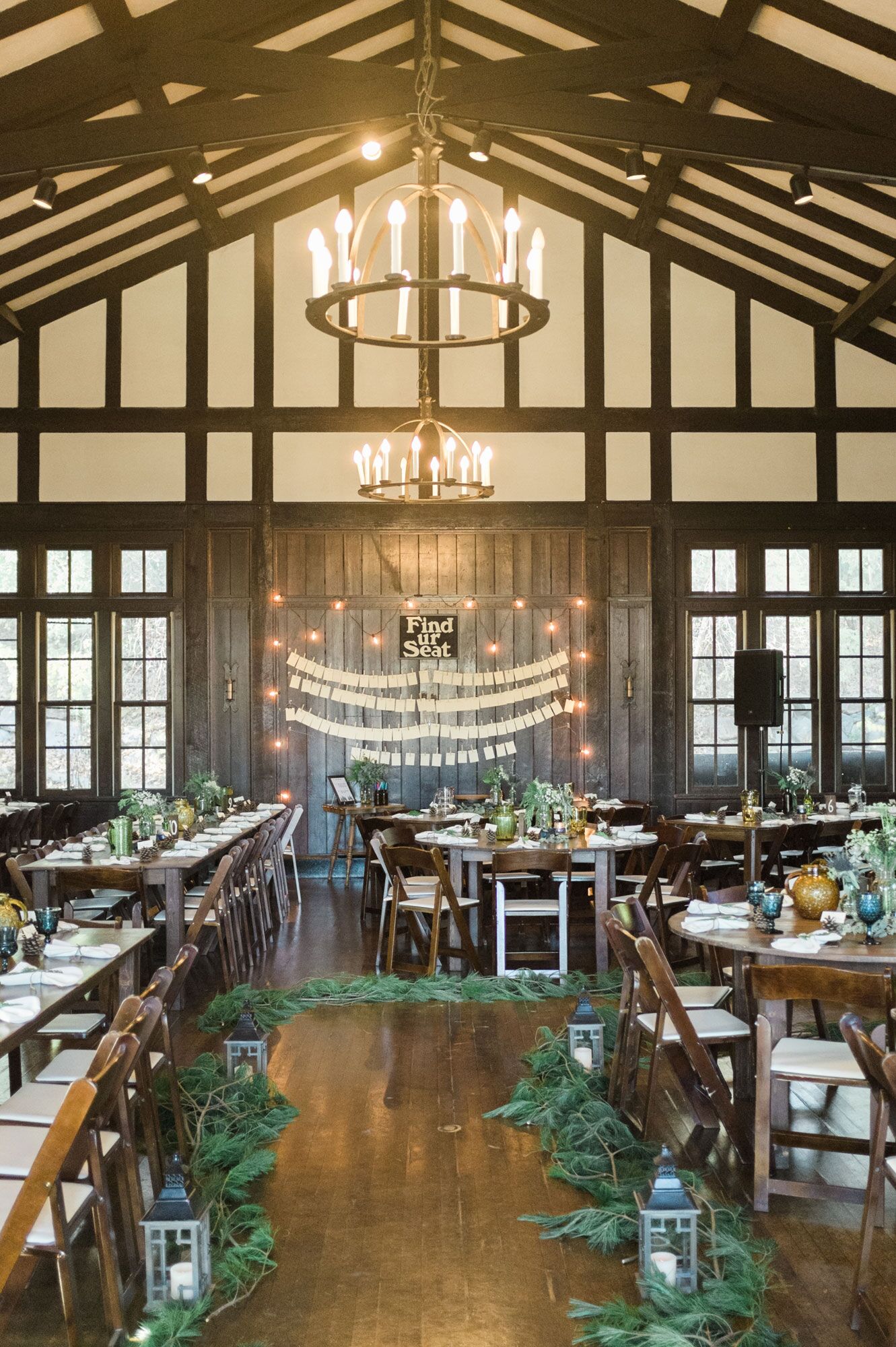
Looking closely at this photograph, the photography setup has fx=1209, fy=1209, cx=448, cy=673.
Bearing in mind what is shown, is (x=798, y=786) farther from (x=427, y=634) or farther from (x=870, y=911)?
(x=870, y=911)

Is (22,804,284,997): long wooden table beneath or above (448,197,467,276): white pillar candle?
beneath

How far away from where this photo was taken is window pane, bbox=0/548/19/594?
1223 centimetres

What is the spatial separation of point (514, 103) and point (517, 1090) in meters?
5.93

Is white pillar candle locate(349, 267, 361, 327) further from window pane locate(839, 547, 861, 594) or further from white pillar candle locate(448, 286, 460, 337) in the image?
window pane locate(839, 547, 861, 594)

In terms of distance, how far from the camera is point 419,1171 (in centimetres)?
468

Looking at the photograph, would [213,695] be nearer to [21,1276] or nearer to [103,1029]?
[103,1029]

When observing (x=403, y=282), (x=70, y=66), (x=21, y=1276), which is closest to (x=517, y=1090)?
(x=21, y=1276)

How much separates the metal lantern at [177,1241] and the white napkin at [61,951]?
1353 millimetres

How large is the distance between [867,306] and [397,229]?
8.23 metres

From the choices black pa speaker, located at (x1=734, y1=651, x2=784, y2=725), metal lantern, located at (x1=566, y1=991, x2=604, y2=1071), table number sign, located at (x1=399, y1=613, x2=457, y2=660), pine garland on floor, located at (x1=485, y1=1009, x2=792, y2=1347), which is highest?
table number sign, located at (x1=399, y1=613, x2=457, y2=660)

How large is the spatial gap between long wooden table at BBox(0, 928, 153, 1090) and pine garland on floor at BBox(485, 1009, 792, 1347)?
5.59 ft

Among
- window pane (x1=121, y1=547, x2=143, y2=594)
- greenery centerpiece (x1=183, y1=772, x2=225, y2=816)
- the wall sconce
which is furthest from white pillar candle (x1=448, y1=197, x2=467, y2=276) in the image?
window pane (x1=121, y1=547, x2=143, y2=594)

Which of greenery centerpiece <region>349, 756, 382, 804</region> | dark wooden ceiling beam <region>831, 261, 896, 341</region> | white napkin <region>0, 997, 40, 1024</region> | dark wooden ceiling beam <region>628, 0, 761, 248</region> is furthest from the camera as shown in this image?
greenery centerpiece <region>349, 756, 382, 804</region>

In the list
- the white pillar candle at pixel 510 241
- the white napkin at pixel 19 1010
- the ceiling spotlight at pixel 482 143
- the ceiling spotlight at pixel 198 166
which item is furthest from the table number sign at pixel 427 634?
the white napkin at pixel 19 1010
